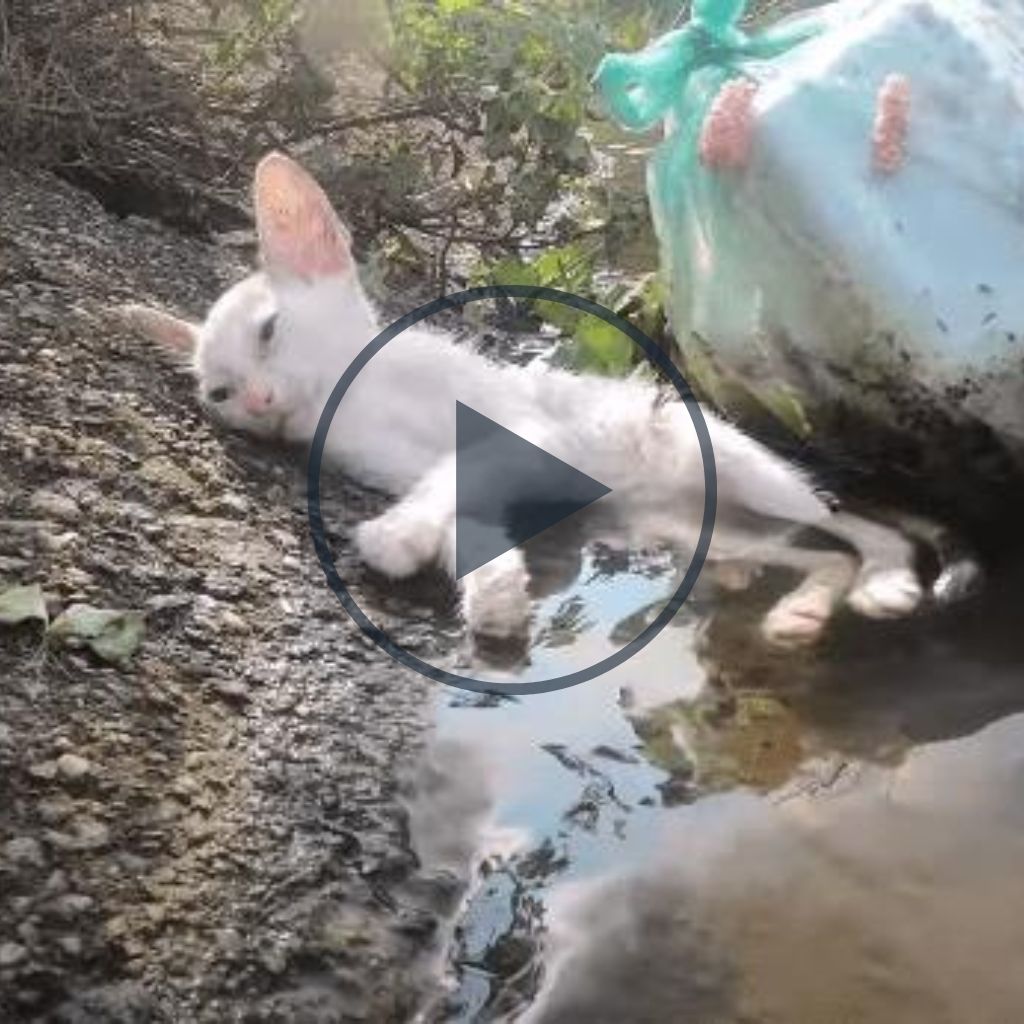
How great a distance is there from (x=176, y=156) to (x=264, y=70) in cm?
60

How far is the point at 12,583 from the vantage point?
2201 mm

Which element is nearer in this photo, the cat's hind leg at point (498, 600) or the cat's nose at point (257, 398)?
the cat's hind leg at point (498, 600)

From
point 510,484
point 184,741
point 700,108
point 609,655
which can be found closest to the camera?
point 184,741

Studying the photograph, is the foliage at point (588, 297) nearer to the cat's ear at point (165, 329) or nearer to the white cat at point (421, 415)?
the white cat at point (421, 415)

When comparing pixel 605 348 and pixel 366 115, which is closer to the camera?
pixel 605 348

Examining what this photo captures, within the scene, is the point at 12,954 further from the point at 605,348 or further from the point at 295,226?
the point at 605,348

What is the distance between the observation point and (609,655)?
8.00 feet

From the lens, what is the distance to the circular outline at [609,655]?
235 centimetres

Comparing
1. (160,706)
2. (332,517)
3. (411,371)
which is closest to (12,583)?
(160,706)

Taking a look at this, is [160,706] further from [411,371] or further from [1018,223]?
[1018,223]

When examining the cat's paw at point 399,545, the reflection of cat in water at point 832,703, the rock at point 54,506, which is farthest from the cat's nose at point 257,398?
the reflection of cat in water at point 832,703

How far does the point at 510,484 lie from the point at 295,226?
2.35 feet

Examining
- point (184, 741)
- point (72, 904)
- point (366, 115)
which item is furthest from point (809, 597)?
point (366, 115)

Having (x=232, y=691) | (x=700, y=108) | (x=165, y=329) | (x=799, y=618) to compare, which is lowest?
(x=165, y=329)
